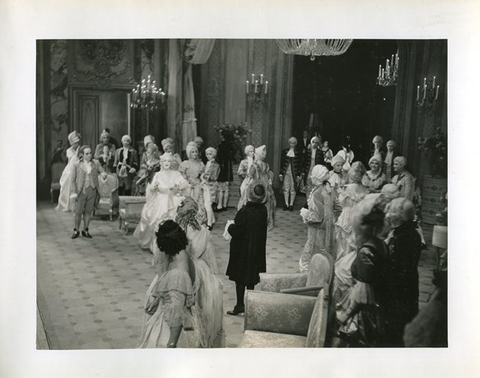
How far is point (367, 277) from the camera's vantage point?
6773 mm

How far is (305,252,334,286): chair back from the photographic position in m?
6.71

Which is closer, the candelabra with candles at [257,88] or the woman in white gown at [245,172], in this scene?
the candelabra with candles at [257,88]

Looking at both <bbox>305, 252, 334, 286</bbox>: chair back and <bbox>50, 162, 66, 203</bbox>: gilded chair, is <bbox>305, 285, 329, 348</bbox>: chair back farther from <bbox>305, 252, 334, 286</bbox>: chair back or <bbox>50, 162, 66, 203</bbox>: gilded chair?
<bbox>50, 162, 66, 203</bbox>: gilded chair

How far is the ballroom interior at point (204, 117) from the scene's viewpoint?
6.44 m

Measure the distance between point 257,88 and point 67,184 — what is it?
2.12 meters

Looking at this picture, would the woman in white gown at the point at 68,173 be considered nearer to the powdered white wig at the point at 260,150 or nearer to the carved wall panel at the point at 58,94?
the carved wall panel at the point at 58,94

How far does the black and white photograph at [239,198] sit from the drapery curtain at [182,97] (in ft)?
0.05

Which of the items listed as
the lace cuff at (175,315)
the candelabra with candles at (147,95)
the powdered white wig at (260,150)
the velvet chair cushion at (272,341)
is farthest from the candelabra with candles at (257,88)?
the velvet chair cushion at (272,341)

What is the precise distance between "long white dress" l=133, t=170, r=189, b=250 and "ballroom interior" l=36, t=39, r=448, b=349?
6.5 inches

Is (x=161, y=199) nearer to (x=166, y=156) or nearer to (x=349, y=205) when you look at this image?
(x=166, y=156)
